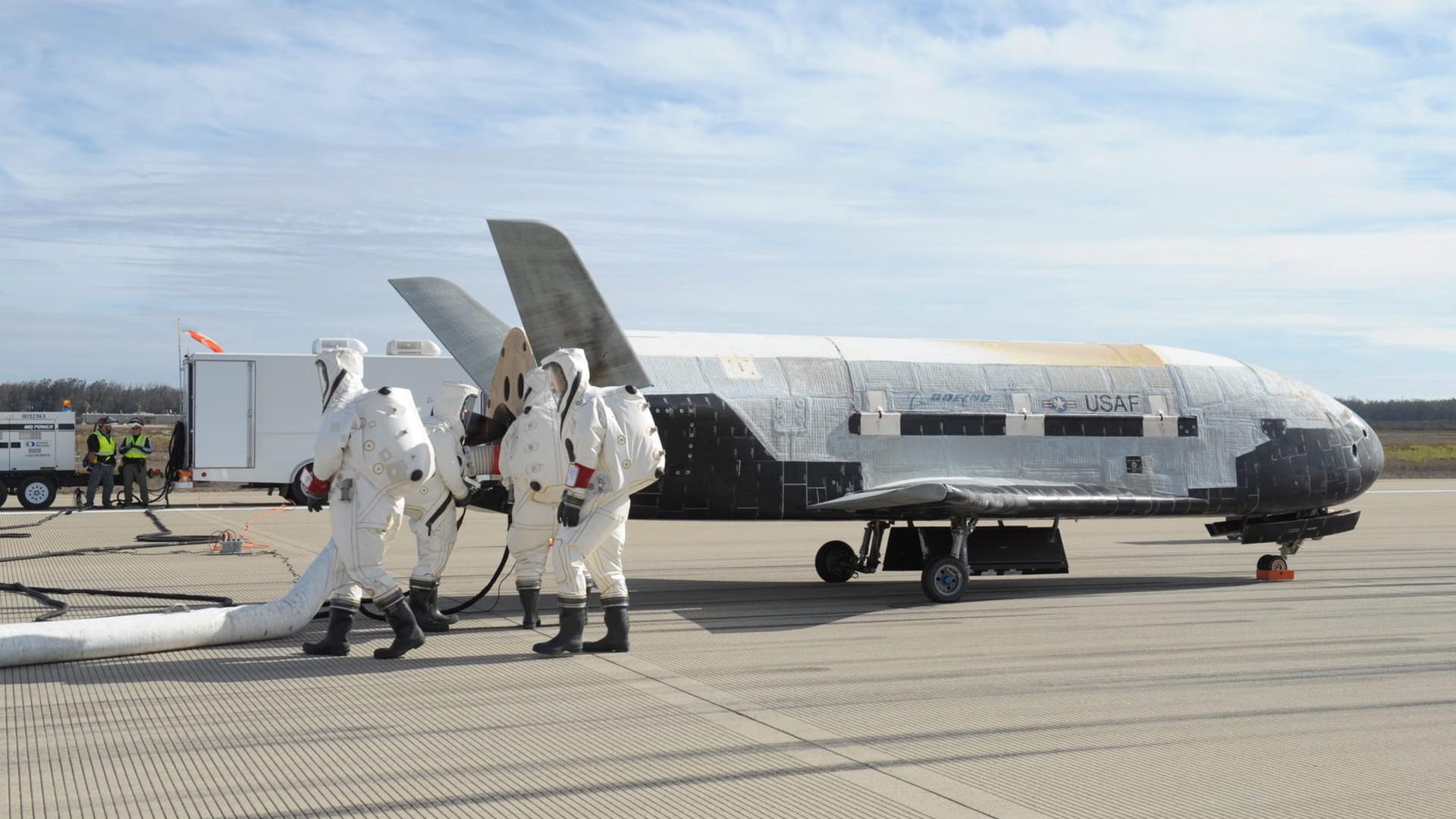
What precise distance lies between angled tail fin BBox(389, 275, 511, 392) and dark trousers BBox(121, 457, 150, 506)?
15333 millimetres

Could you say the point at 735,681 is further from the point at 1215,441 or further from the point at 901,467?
the point at 1215,441

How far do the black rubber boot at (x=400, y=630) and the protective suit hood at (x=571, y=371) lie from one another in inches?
82.2

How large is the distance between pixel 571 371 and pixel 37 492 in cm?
2166

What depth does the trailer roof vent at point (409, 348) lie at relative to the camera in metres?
26.0

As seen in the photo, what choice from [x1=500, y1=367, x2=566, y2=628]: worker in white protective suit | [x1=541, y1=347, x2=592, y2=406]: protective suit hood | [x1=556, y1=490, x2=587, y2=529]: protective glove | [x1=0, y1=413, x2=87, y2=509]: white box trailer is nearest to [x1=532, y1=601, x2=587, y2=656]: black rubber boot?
[x1=556, y1=490, x2=587, y2=529]: protective glove

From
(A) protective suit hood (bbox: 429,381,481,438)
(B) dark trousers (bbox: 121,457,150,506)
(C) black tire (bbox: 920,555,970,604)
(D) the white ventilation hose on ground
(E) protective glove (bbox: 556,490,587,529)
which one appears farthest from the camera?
(B) dark trousers (bbox: 121,457,150,506)

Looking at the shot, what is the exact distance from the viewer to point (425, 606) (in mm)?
11352

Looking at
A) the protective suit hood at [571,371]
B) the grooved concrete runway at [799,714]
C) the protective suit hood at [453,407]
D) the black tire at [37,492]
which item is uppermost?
the protective suit hood at [571,371]

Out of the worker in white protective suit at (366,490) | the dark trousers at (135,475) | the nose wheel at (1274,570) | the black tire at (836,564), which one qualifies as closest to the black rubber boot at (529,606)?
the worker in white protective suit at (366,490)

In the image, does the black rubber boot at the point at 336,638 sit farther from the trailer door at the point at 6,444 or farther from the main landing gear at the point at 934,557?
the trailer door at the point at 6,444

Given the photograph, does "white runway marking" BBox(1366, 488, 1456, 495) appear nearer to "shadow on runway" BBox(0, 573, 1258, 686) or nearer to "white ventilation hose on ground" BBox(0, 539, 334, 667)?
"shadow on runway" BBox(0, 573, 1258, 686)

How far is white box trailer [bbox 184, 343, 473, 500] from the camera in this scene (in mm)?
26312

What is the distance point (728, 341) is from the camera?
1405 centimetres

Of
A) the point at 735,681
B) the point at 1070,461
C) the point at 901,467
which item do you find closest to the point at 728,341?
the point at 901,467
